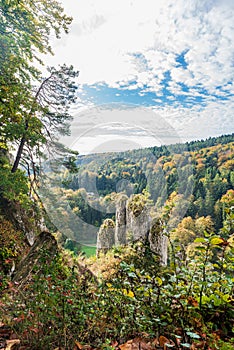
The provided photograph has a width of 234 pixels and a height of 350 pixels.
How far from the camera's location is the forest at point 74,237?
846mm

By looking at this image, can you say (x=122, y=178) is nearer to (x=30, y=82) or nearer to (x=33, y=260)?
(x=30, y=82)

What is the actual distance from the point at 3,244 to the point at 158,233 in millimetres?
5212

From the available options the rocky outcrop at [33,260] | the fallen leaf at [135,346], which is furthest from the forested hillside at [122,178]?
the fallen leaf at [135,346]

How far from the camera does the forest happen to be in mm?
846

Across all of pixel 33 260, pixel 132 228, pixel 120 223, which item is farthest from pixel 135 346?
pixel 120 223

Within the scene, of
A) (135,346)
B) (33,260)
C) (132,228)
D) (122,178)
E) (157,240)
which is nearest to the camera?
(135,346)

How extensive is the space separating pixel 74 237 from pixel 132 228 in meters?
2.37

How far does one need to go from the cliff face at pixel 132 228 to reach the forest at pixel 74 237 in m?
0.11

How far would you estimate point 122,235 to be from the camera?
884cm

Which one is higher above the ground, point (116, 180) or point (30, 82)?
point (30, 82)

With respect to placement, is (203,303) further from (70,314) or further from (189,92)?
(189,92)

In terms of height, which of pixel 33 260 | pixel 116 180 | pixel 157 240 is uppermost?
pixel 116 180

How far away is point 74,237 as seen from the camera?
6945mm

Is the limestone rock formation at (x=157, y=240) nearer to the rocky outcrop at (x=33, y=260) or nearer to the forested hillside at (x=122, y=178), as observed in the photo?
the forested hillside at (x=122, y=178)
